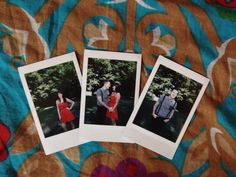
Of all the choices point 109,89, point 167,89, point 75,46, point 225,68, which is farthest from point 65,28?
point 225,68

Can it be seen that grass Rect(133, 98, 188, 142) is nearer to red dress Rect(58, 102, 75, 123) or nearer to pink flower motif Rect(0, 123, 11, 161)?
red dress Rect(58, 102, 75, 123)

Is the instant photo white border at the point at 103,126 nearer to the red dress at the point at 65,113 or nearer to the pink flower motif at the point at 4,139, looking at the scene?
the red dress at the point at 65,113

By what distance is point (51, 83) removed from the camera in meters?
0.91

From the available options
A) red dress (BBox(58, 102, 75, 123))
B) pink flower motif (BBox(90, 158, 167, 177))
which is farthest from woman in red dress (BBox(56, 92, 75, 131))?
pink flower motif (BBox(90, 158, 167, 177))

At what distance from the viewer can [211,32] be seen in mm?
922

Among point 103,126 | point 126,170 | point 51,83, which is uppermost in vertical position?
point 51,83

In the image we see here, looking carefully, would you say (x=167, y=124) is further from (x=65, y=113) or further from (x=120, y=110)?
(x=65, y=113)

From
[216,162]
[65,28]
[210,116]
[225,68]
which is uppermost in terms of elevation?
[65,28]

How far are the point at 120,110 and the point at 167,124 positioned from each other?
0.44ft

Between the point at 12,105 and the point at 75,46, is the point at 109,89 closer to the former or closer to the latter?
the point at 75,46

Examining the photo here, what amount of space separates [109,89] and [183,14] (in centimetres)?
29

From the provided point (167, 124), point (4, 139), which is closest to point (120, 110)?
point (167, 124)

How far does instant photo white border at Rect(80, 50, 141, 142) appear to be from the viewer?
2.95 ft

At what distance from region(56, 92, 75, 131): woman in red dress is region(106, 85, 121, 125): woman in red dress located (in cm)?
10
